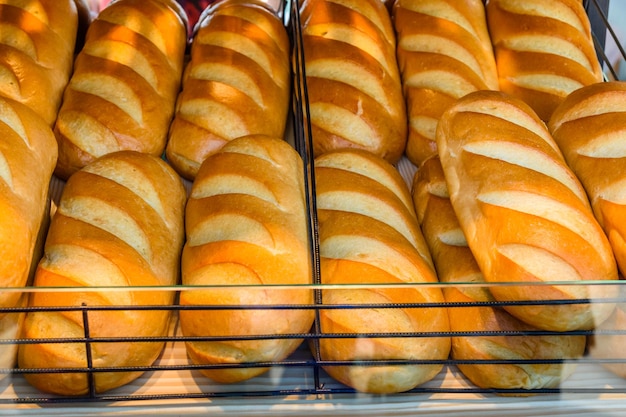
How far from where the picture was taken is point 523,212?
3.59 feet

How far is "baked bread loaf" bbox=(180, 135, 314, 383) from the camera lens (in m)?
0.89

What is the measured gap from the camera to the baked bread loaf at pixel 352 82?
1.54m

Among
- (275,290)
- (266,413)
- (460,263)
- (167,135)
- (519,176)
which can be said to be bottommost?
(266,413)

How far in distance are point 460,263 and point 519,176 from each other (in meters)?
0.19

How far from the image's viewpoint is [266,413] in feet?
3.12

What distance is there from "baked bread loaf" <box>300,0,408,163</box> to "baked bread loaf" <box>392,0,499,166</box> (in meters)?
0.03

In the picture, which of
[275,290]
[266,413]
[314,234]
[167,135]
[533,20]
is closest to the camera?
[275,290]

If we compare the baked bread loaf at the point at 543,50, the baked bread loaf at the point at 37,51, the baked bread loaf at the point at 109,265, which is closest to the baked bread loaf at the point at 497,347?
the baked bread loaf at the point at 109,265

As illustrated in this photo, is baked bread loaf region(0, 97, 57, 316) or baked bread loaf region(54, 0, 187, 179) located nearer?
baked bread loaf region(0, 97, 57, 316)

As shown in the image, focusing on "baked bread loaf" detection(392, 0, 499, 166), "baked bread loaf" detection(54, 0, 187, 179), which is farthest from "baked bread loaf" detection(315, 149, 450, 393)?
"baked bread loaf" detection(54, 0, 187, 179)

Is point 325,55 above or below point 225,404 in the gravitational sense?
above

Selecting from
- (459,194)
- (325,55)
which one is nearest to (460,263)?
(459,194)

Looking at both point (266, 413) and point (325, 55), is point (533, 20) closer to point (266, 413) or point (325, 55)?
point (325, 55)

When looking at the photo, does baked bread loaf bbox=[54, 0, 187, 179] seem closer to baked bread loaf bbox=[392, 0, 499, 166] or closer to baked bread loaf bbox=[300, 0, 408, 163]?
baked bread loaf bbox=[300, 0, 408, 163]
